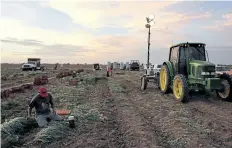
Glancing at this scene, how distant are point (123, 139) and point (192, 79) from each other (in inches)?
276

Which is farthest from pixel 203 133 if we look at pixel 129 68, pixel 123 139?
pixel 129 68

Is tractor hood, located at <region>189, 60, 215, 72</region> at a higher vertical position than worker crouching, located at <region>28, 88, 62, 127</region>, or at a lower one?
higher

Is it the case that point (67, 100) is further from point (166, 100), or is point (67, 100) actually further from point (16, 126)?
point (16, 126)

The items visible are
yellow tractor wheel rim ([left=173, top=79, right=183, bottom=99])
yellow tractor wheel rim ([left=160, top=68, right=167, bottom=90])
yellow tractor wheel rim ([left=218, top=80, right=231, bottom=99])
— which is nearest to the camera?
yellow tractor wheel rim ([left=173, top=79, right=183, bottom=99])

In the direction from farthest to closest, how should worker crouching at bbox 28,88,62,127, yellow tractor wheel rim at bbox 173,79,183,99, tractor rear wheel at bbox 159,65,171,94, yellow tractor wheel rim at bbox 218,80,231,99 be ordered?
tractor rear wheel at bbox 159,65,171,94
yellow tractor wheel rim at bbox 218,80,231,99
yellow tractor wheel rim at bbox 173,79,183,99
worker crouching at bbox 28,88,62,127

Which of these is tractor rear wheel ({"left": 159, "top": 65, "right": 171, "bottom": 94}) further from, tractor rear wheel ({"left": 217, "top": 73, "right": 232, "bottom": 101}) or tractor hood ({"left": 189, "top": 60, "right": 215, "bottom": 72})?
tractor rear wheel ({"left": 217, "top": 73, "right": 232, "bottom": 101})

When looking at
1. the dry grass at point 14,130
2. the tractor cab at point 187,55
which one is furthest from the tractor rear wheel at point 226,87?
the dry grass at point 14,130

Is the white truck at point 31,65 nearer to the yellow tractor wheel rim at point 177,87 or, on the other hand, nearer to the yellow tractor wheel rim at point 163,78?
the yellow tractor wheel rim at point 163,78

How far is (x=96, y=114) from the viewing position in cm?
1056

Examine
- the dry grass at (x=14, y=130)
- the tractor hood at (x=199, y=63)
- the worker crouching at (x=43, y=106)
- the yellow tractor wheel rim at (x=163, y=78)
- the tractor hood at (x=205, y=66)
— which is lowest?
the dry grass at (x=14, y=130)

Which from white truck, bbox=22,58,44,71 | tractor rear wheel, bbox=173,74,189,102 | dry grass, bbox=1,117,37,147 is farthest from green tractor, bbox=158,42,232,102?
white truck, bbox=22,58,44,71

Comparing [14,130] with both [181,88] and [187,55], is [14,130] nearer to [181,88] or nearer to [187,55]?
[181,88]

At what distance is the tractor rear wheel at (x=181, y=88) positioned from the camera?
13234mm

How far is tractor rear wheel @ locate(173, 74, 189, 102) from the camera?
13234 millimetres
